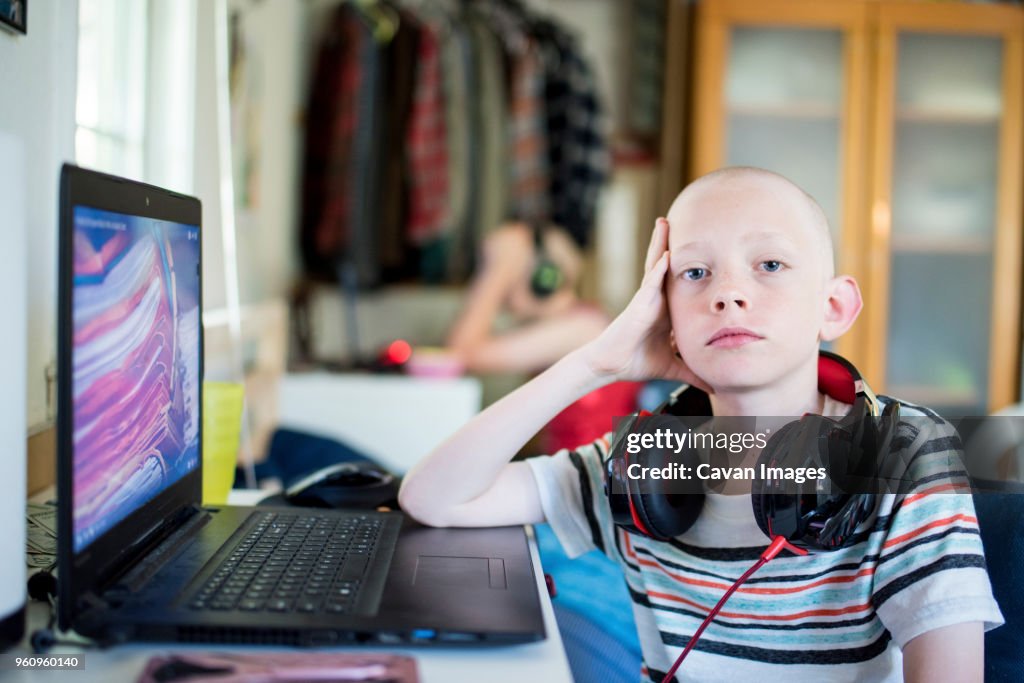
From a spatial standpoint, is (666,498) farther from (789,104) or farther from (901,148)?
(901,148)

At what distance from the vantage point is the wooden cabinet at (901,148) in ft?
10.8

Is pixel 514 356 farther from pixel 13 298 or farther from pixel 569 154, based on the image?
pixel 13 298

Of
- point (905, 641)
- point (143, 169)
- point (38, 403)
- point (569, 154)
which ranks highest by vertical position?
point (569, 154)

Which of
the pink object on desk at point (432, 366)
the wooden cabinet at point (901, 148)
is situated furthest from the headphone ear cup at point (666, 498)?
the wooden cabinet at point (901, 148)

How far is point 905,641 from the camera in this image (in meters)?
0.76

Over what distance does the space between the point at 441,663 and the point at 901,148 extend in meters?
3.17

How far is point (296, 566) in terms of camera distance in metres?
0.78

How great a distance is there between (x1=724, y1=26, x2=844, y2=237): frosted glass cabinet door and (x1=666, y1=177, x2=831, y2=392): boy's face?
252cm

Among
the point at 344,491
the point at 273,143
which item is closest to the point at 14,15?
the point at 344,491

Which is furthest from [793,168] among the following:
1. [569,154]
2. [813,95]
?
[569,154]

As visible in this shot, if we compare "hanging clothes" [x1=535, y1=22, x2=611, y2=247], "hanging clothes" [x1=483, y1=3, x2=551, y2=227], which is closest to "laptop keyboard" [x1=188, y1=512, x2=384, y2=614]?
"hanging clothes" [x1=483, y1=3, x2=551, y2=227]

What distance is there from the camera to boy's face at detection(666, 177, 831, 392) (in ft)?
2.92

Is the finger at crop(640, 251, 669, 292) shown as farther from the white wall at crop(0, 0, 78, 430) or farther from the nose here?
the white wall at crop(0, 0, 78, 430)

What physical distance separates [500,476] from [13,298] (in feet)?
1.72
